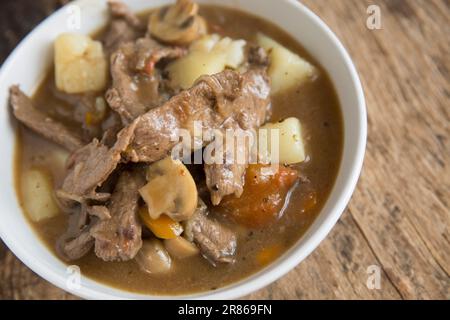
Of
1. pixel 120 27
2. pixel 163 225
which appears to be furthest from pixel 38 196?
pixel 120 27

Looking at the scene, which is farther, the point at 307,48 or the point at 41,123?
the point at 307,48

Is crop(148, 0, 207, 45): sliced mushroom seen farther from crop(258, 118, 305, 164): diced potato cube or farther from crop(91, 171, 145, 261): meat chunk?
crop(91, 171, 145, 261): meat chunk

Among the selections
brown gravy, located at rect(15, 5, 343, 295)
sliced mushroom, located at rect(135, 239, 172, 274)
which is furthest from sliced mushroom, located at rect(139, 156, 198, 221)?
brown gravy, located at rect(15, 5, 343, 295)

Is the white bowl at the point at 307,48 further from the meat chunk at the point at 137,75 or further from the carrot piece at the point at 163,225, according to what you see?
→ the meat chunk at the point at 137,75

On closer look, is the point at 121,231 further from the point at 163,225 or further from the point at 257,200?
the point at 257,200
